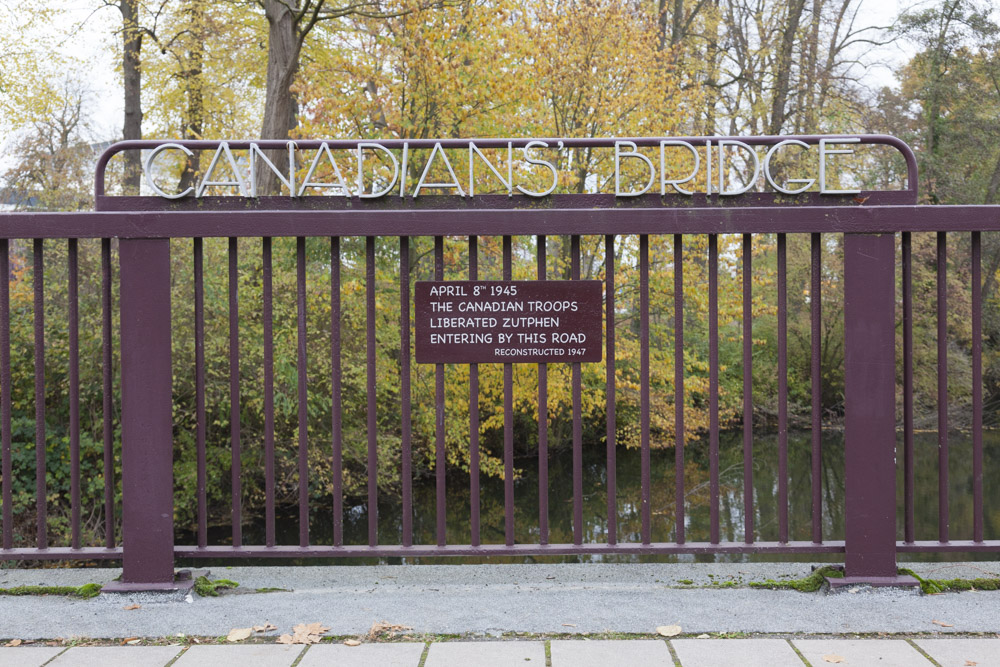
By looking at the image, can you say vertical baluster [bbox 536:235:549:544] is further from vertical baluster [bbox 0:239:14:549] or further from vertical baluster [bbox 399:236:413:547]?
vertical baluster [bbox 0:239:14:549]

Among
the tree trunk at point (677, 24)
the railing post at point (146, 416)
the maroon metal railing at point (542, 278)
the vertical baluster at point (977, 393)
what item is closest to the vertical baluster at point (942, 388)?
the maroon metal railing at point (542, 278)

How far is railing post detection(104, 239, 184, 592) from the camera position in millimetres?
4199

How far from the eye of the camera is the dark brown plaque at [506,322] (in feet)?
14.2

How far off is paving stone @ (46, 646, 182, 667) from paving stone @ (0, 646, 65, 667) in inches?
2.0

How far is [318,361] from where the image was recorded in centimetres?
1144

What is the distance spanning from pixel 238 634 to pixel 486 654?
114cm

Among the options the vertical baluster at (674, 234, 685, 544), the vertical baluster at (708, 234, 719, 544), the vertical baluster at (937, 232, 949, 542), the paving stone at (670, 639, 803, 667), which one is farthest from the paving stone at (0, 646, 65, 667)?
the vertical baluster at (937, 232, 949, 542)

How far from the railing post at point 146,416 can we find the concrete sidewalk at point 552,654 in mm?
673

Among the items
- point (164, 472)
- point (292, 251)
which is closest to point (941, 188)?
point (292, 251)

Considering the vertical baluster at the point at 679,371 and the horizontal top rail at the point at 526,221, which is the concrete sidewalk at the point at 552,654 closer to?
the vertical baluster at the point at 679,371

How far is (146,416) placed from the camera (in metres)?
4.23

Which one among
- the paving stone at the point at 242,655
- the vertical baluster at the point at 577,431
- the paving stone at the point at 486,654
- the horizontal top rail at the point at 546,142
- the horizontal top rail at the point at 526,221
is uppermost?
the horizontal top rail at the point at 546,142

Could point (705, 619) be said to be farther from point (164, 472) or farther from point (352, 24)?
point (352, 24)

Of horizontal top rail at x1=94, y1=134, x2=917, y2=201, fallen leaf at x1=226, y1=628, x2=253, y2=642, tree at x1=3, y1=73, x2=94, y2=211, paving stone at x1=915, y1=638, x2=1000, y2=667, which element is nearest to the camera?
paving stone at x1=915, y1=638, x2=1000, y2=667
